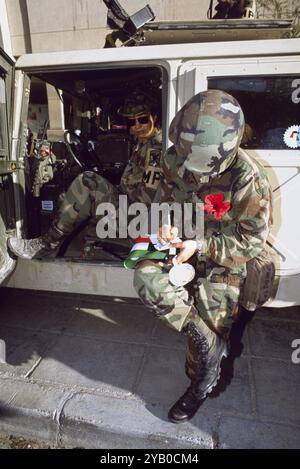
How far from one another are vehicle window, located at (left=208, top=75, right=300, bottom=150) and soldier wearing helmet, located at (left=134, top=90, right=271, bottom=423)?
0.30 m

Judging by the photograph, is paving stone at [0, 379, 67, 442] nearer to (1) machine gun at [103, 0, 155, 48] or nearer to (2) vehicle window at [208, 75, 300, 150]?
(2) vehicle window at [208, 75, 300, 150]

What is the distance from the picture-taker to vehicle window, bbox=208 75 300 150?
6.51ft

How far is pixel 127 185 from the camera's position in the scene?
274cm

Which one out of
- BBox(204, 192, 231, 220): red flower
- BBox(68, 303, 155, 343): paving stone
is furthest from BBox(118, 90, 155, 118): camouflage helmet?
BBox(68, 303, 155, 343): paving stone

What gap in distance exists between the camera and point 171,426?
1.75 m

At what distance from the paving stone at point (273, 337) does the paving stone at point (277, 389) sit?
0.32 ft

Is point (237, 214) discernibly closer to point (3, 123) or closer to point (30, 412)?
point (30, 412)

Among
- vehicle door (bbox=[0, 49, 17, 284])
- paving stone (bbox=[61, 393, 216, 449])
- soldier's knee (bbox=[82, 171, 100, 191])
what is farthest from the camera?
soldier's knee (bbox=[82, 171, 100, 191])

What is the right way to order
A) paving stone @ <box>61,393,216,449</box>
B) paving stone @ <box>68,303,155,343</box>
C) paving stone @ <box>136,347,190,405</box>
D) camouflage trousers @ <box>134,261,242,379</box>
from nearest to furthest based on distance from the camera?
paving stone @ <box>61,393,216,449</box> → camouflage trousers @ <box>134,261,242,379</box> → paving stone @ <box>136,347,190,405</box> → paving stone @ <box>68,303,155,343</box>

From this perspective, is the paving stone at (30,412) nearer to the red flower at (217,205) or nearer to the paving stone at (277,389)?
the paving stone at (277,389)

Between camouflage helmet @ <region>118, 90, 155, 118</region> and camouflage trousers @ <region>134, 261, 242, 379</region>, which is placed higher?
camouflage helmet @ <region>118, 90, 155, 118</region>

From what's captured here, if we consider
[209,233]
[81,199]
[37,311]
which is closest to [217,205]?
[209,233]

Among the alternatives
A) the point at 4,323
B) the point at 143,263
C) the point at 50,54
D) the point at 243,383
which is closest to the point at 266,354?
the point at 243,383

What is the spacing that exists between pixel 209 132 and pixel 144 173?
110 cm
